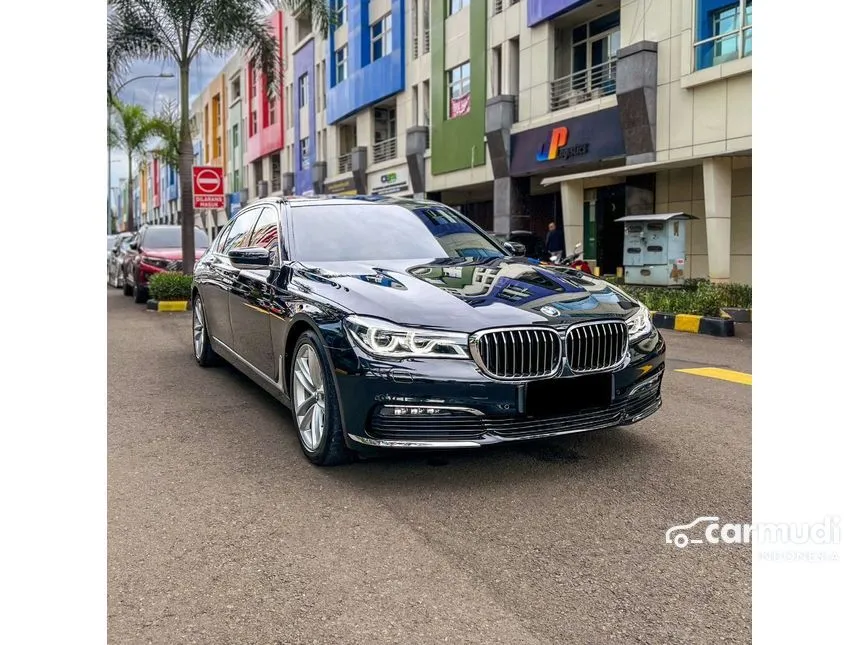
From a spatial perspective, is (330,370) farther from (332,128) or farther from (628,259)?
(332,128)

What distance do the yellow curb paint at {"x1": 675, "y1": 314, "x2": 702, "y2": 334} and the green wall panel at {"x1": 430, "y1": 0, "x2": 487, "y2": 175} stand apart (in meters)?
13.6

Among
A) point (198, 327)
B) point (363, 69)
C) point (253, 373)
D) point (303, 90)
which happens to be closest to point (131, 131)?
point (303, 90)

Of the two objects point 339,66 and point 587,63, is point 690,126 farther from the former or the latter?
point 339,66

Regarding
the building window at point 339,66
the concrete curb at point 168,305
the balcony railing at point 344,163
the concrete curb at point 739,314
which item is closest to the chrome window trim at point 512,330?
the concrete curb at point 739,314

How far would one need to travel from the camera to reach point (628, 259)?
15.3 metres

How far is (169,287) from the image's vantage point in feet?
45.8

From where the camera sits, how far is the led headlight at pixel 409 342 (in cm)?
373

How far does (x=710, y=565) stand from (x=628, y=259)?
1277 cm

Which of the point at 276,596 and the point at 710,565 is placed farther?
the point at 710,565

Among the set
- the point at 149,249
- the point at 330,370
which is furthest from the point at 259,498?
the point at 149,249

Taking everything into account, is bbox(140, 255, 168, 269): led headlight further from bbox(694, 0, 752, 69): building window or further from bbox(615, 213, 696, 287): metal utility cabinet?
bbox(694, 0, 752, 69): building window

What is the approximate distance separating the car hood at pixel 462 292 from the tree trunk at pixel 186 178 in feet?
36.2

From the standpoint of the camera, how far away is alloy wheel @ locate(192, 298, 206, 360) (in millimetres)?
7375

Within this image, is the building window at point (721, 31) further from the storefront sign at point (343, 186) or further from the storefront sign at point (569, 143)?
the storefront sign at point (343, 186)
